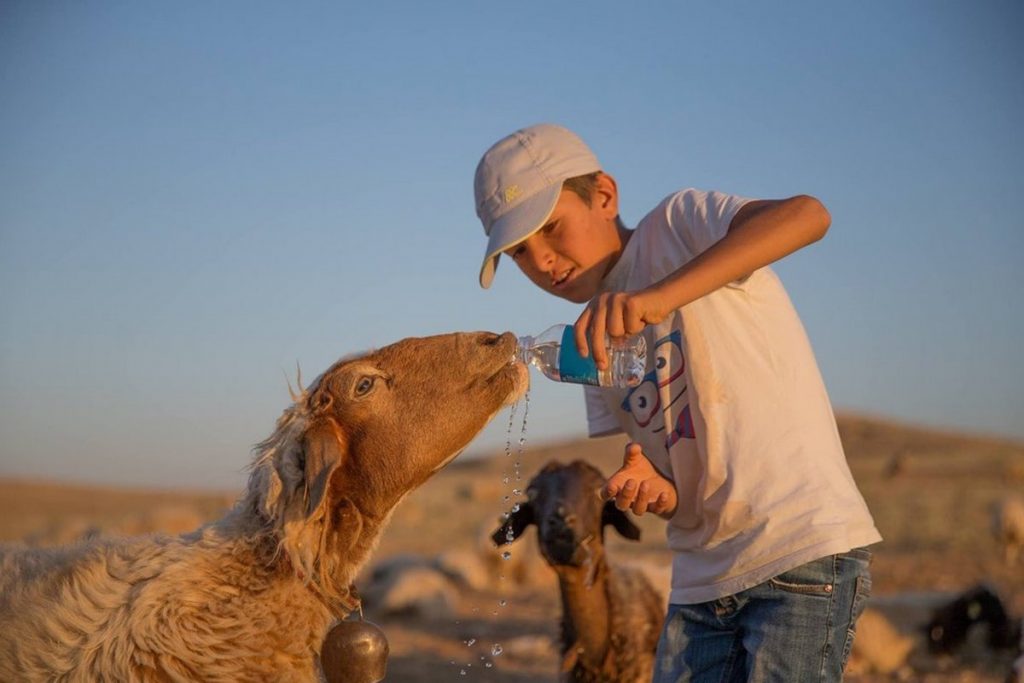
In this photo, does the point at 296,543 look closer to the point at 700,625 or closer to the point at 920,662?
the point at 700,625

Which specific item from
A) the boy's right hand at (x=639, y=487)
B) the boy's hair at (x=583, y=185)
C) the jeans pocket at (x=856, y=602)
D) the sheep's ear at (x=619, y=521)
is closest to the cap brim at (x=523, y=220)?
the boy's hair at (x=583, y=185)

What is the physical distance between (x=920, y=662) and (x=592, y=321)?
277 inches

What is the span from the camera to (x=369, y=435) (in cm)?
396

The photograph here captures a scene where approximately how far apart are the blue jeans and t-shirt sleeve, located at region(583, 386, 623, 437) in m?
1.06

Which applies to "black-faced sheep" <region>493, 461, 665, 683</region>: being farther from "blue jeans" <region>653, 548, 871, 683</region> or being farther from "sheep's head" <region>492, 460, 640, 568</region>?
"blue jeans" <region>653, 548, 871, 683</region>

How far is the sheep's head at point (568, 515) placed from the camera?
6.61 meters

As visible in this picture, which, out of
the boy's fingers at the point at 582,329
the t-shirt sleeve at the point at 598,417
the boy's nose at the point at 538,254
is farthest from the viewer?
the t-shirt sleeve at the point at 598,417

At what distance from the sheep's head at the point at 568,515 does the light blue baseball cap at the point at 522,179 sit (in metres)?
2.55

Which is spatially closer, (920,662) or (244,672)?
(244,672)

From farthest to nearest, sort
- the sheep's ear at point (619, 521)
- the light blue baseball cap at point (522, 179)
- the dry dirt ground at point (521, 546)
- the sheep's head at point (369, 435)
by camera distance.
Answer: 1. the dry dirt ground at point (521, 546)
2. the sheep's ear at point (619, 521)
3. the light blue baseball cap at point (522, 179)
4. the sheep's head at point (369, 435)

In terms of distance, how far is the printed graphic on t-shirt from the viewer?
13.4 feet

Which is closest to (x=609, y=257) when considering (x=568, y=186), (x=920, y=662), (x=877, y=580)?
(x=568, y=186)

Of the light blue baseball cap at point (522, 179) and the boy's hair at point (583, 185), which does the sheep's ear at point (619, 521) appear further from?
the boy's hair at point (583, 185)

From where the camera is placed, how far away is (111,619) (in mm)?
3682
